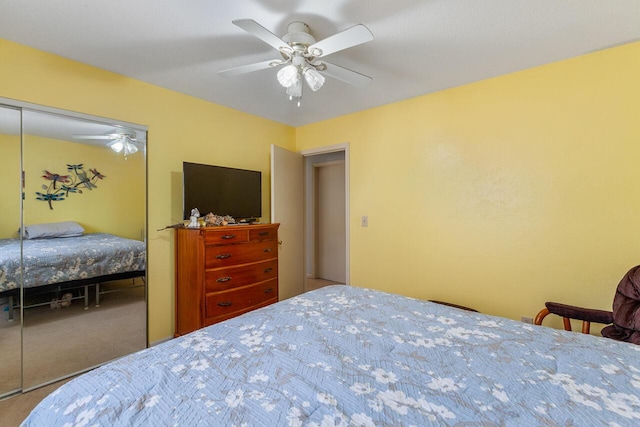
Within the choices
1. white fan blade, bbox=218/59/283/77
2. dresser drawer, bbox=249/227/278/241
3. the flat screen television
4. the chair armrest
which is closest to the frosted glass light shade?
white fan blade, bbox=218/59/283/77

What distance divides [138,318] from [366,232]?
2.36 m

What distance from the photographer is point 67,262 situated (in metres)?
2.09

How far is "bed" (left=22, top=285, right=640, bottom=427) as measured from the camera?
731mm

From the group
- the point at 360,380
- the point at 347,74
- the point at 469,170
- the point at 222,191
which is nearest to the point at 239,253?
Answer: the point at 222,191

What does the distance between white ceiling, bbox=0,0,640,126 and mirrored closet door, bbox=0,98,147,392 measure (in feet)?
1.87

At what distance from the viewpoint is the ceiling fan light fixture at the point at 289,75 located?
1674 millimetres

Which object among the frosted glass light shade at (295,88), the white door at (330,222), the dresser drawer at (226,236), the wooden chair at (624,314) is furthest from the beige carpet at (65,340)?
the wooden chair at (624,314)

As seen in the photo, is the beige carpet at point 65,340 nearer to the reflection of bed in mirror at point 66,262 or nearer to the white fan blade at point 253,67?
the reflection of bed in mirror at point 66,262

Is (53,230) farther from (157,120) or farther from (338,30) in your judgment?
(338,30)

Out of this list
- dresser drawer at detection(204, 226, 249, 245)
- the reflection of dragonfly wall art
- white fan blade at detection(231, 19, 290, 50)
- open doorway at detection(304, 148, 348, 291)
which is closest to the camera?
white fan blade at detection(231, 19, 290, 50)

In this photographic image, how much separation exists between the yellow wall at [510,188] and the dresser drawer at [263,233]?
1.05 metres

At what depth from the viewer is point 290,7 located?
1497 millimetres

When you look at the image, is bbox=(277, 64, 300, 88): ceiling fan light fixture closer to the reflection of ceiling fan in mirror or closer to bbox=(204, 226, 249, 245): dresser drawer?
bbox=(204, 226, 249, 245): dresser drawer

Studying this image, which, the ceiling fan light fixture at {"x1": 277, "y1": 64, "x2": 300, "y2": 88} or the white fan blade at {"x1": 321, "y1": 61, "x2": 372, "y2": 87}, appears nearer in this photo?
the ceiling fan light fixture at {"x1": 277, "y1": 64, "x2": 300, "y2": 88}
